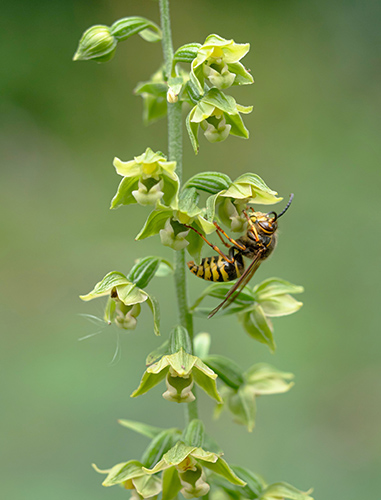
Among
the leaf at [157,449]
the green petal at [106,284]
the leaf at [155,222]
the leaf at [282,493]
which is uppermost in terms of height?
the leaf at [155,222]

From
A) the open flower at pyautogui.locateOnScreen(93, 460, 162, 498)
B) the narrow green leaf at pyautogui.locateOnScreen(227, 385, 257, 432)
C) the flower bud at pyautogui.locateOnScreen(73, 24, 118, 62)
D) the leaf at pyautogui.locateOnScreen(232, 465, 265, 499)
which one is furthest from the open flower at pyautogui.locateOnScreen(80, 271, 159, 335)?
the flower bud at pyautogui.locateOnScreen(73, 24, 118, 62)

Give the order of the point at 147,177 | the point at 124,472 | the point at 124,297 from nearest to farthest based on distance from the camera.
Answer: the point at 147,177 < the point at 124,297 < the point at 124,472

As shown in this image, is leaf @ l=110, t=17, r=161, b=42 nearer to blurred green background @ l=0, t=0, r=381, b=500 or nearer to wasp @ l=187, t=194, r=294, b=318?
wasp @ l=187, t=194, r=294, b=318

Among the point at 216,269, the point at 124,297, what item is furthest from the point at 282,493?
the point at 124,297

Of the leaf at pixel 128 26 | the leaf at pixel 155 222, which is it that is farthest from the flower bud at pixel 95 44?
the leaf at pixel 155 222

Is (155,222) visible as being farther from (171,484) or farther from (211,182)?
(171,484)

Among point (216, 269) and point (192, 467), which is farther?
point (216, 269)

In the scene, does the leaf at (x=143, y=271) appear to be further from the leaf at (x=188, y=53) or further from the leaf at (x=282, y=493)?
the leaf at (x=282, y=493)
